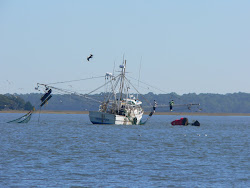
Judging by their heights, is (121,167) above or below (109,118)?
below

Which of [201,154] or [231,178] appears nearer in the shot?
[231,178]

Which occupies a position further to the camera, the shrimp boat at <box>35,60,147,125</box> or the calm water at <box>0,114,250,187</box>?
the shrimp boat at <box>35,60,147,125</box>

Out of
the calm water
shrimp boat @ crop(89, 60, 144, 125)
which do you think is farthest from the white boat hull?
the calm water

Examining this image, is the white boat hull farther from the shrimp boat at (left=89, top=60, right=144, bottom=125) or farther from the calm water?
the calm water

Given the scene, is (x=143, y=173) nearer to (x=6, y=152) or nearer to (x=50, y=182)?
(x=50, y=182)

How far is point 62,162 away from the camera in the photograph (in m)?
45.3

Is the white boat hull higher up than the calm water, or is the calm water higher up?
the white boat hull

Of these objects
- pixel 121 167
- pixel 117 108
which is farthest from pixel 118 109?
pixel 121 167

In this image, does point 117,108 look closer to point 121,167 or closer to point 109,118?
point 109,118

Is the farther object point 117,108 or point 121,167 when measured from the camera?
point 117,108

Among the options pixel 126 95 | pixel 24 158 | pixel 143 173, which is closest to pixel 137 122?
pixel 126 95

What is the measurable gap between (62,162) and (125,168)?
6.51m

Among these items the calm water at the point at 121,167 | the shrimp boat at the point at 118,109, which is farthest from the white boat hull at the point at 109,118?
the calm water at the point at 121,167

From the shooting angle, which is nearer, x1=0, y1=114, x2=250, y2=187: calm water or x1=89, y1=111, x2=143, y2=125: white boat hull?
x1=0, y1=114, x2=250, y2=187: calm water
